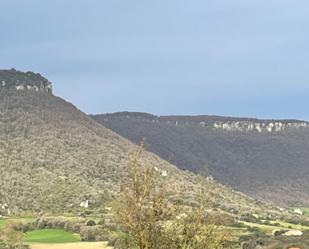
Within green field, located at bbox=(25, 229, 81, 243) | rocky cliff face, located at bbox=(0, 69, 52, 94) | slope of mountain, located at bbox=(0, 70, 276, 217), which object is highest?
rocky cliff face, located at bbox=(0, 69, 52, 94)

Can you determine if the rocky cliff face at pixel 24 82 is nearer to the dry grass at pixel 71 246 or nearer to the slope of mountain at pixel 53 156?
the slope of mountain at pixel 53 156

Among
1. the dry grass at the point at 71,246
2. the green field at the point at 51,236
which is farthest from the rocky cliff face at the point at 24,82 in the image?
the dry grass at the point at 71,246

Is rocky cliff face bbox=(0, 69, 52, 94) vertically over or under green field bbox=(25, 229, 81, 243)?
over

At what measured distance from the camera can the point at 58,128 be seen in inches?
5369

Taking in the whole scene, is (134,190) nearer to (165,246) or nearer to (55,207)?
(165,246)

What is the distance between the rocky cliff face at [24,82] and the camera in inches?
6004

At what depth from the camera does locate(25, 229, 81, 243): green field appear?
82.9m

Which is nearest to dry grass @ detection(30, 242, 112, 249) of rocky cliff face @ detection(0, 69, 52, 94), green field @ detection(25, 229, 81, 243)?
green field @ detection(25, 229, 81, 243)

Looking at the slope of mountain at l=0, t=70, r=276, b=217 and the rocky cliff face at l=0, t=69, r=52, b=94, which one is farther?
the rocky cliff face at l=0, t=69, r=52, b=94

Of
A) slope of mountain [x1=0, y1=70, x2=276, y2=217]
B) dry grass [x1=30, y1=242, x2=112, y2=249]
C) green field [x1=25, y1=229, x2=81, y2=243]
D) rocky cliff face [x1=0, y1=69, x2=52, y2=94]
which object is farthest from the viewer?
rocky cliff face [x1=0, y1=69, x2=52, y2=94]

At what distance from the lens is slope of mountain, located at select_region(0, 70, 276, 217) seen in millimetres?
109938

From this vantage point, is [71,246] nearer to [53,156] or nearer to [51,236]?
[51,236]

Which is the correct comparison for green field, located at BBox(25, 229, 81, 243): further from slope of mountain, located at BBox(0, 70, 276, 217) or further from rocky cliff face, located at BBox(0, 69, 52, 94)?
rocky cliff face, located at BBox(0, 69, 52, 94)

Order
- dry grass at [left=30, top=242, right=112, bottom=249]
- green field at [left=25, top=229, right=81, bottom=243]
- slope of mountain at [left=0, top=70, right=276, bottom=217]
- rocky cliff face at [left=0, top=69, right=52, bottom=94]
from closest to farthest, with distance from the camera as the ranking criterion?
dry grass at [left=30, top=242, right=112, bottom=249] → green field at [left=25, top=229, right=81, bottom=243] → slope of mountain at [left=0, top=70, right=276, bottom=217] → rocky cliff face at [left=0, top=69, right=52, bottom=94]
